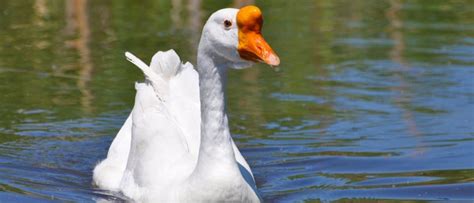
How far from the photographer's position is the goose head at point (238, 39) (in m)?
7.02

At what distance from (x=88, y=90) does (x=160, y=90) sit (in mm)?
3250

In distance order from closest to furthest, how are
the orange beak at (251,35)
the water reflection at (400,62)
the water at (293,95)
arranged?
the orange beak at (251,35), the water at (293,95), the water reflection at (400,62)

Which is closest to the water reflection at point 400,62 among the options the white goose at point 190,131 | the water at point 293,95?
the water at point 293,95

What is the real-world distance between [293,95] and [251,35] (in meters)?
5.32

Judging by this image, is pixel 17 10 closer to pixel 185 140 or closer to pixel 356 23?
pixel 356 23

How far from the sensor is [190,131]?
914cm

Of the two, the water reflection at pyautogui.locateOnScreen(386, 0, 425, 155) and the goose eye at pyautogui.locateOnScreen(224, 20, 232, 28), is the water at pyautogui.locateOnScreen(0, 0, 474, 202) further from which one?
the goose eye at pyautogui.locateOnScreen(224, 20, 232, 28)

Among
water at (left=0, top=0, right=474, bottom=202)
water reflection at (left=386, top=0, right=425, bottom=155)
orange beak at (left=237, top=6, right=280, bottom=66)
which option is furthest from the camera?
water reflection at (left=386, top=0, right=425, bottom=155)

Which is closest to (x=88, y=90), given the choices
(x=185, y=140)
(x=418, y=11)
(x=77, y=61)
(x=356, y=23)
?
(x=77, y=61)

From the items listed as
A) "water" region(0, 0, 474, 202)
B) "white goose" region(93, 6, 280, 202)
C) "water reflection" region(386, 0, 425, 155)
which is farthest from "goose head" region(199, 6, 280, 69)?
"water reflection" region(386, 0, 425, 155)

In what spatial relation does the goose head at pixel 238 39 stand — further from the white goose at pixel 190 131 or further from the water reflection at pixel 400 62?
the water reflection at pixel 400 62

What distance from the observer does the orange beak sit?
701 centimetres

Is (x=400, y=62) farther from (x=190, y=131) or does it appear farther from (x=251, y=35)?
(x=251, y=35)

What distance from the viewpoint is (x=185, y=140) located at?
29.1 feet
